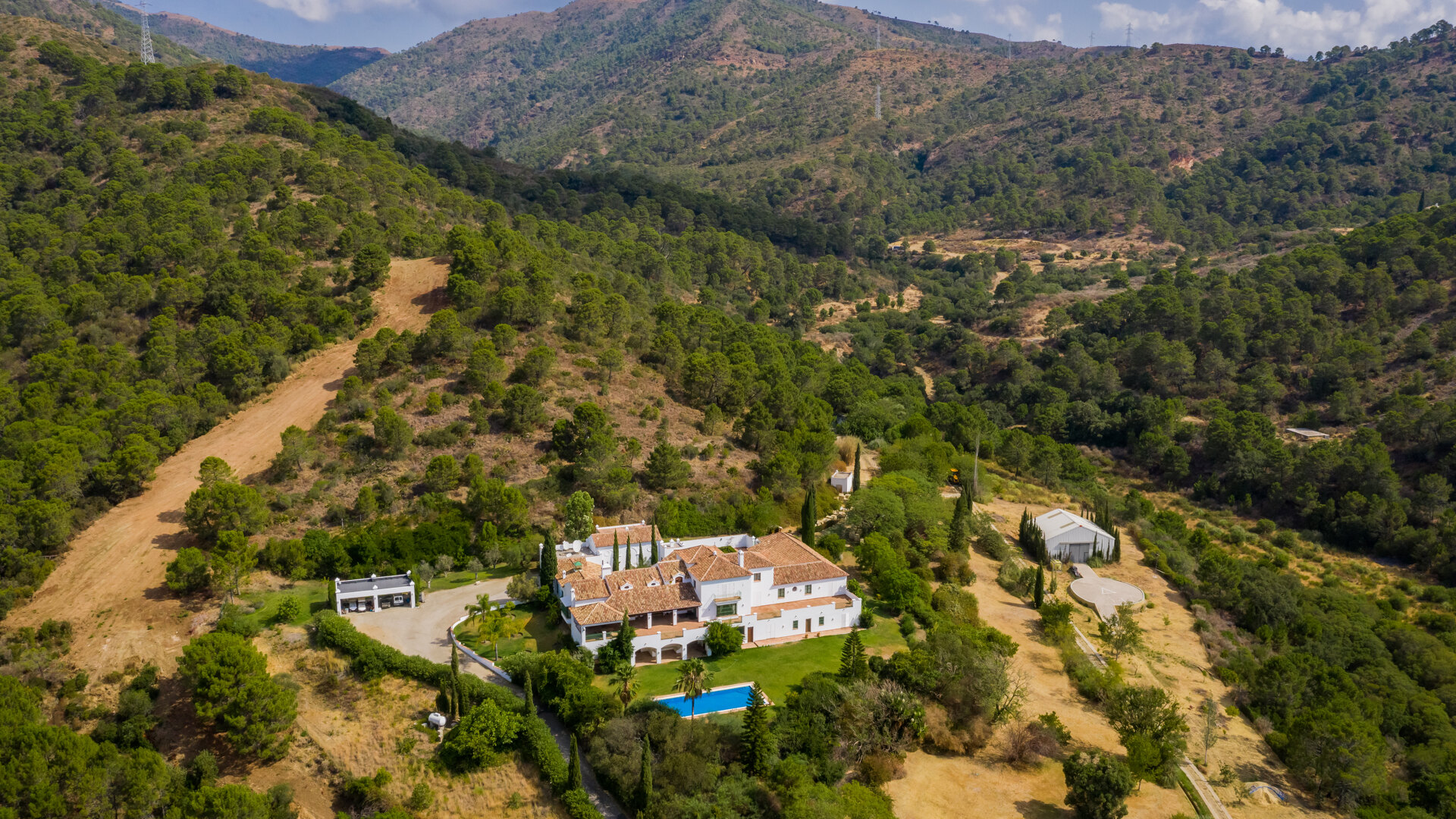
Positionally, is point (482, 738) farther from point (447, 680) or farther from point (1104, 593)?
point (1104, 593)

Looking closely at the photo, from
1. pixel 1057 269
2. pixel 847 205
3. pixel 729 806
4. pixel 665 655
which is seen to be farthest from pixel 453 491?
pixel 847 205

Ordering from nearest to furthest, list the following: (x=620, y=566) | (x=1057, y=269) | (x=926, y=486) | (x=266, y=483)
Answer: (x=620, y=566)
(x=266, y=483)
(x=926, y=486)
(x=1057, y=269)

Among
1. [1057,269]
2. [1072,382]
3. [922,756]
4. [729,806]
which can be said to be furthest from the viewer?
[1057,269]

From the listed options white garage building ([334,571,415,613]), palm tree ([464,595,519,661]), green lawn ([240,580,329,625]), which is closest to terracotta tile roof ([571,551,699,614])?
palm tree ([464,595,519,661])

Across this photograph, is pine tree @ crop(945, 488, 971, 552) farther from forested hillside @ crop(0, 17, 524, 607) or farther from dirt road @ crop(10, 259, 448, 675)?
forested hillside @ crop(0, 17, 524, 607)

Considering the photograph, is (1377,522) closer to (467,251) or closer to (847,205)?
(467,251)

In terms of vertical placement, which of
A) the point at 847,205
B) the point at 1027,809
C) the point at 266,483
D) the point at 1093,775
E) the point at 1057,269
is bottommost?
the point at 1027,809

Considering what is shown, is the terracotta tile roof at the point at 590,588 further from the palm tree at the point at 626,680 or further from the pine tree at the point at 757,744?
the pine tree at the point at 757,744
